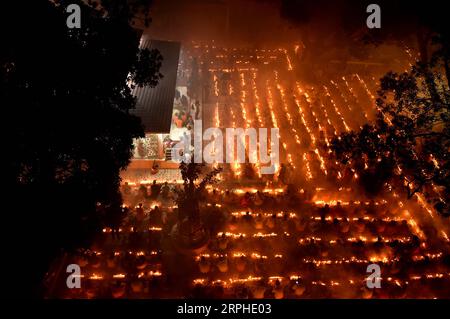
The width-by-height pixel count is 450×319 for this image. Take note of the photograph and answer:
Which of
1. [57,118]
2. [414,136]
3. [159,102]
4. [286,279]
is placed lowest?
[286,279]

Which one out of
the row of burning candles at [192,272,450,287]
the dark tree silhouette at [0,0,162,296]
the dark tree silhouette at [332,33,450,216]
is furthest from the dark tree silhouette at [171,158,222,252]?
the dark tree silhouette at [332,33,450,216]

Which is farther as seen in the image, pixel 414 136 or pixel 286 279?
pixel 286 279

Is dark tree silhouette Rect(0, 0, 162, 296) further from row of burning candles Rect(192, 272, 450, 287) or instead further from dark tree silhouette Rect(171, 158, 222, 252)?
row of burning candles Rect(192, 272, 450, 287)

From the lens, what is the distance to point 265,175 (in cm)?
1367

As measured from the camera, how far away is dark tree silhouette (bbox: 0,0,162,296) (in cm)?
563

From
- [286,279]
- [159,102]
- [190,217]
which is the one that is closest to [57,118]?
[190,217]

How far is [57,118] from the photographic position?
20.2 ft

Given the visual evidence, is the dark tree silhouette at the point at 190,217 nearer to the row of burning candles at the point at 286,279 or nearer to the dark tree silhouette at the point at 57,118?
the row of burning candles at the point at 286,279

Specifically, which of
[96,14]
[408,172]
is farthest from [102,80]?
[408,172]

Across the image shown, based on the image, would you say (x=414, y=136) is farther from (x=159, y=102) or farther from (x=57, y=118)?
(x=159, y=102)

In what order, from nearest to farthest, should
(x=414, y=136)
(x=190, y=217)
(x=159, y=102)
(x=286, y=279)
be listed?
(x=414, y=136) → (x=286, y=279) → (x=190, y=217) → (x=159, y=102)
